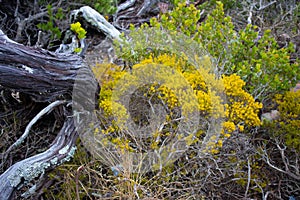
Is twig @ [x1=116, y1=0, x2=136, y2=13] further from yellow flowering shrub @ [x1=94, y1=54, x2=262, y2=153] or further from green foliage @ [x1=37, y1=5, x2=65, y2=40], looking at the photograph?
yellow flowering shrub @ [x1=94, y1=54, x2=262, y2=153]

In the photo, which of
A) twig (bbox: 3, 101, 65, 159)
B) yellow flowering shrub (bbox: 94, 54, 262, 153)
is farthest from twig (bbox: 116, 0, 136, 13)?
twig (bbox: 3, 101, 65, 159)

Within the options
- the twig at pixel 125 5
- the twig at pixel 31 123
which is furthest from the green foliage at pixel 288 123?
the twig at pixel 125 5

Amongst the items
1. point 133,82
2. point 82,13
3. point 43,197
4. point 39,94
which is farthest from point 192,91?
point 82,13

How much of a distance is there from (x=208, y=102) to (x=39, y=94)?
4.12ft

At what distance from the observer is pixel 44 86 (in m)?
2.85

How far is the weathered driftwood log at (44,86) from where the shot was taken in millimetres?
2621

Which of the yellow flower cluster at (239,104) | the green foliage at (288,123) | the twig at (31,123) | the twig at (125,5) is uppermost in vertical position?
the twig at (125,5)

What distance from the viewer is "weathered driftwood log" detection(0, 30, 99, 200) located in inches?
103

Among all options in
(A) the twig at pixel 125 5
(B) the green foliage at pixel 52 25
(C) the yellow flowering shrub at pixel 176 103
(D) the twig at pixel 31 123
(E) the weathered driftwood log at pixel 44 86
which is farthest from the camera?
(A) the twig at pixel 125 5

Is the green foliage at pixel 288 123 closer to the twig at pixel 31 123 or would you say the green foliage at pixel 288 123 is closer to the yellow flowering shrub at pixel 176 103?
the yellow flowering shrub at pixel 176 103

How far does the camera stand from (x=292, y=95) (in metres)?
3.25

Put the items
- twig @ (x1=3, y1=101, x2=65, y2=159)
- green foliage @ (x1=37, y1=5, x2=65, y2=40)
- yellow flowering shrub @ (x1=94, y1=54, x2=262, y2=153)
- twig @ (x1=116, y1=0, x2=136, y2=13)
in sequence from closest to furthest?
yellow flowering shrub @ (x1=94, y1=54, x2=262, y2=153)
twig @ (x1=3, y1=101, x2=65, y2=159)
green foliage @ (x1=37, y1=5, x2=65, y2=40)
twig @ (x1=116, y1=0, x2=136, y2=13)

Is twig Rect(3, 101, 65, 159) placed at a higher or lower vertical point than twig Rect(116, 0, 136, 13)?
lower

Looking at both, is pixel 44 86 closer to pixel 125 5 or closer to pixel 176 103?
pixel 176 103
